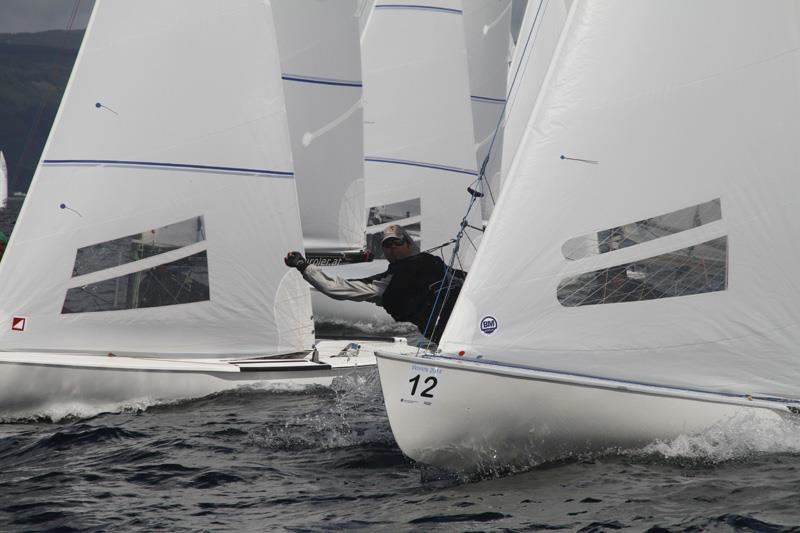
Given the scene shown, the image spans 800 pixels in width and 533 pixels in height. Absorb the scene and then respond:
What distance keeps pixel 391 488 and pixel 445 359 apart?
707 millimetres

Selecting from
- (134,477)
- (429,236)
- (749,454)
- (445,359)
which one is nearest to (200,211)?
(134,477)

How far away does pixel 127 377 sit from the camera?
25.6 feet

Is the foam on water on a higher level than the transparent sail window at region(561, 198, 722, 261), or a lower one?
lower

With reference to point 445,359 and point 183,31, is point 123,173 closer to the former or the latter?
point 183,31

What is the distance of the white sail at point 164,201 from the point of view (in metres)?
8.04

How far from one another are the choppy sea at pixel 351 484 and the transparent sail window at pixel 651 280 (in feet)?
2.44

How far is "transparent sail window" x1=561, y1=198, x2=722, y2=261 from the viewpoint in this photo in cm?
566

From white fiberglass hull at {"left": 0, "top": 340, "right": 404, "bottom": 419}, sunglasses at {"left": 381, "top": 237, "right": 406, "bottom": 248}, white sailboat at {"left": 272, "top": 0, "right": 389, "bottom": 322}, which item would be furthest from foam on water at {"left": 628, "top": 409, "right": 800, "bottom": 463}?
white sailboat at {"left": 272, "top": 0, "right": 389, "bottom": 322}

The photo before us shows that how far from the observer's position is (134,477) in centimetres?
573

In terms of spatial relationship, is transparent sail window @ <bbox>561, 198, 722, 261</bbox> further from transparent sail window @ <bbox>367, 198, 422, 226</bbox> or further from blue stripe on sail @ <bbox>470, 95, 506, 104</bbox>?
blue stripe on sail @ <bbox>470, 95, 506, 104</bbox>

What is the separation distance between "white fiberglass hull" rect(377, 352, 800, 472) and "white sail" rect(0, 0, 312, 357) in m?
3.42

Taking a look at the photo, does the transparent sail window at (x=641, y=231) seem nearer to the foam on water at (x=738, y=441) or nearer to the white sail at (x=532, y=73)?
the foam on water at (x=738, y=441)

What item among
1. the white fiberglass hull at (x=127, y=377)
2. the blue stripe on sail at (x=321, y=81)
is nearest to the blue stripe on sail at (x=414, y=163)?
the blue stripe on sail at (x=321, y=81)

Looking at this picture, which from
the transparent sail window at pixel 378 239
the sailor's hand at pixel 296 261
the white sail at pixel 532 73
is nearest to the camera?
the sailor's hand at pixel 296 261
